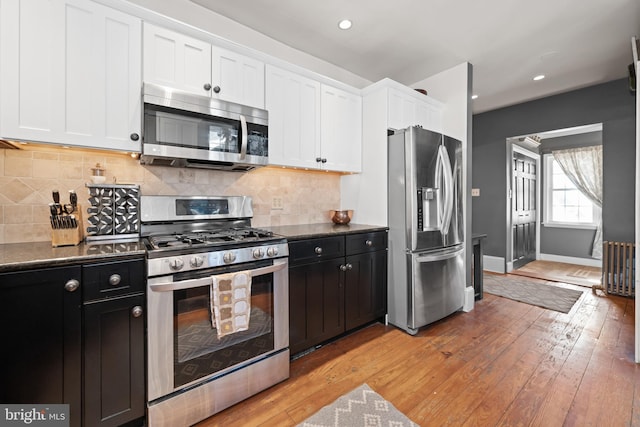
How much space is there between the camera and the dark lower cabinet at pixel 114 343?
1306 mm

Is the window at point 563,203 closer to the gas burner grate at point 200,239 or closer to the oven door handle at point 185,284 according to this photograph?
the gas burner grate at point 200,239

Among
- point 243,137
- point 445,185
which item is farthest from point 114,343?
point 445,185

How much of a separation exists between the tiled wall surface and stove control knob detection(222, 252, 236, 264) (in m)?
0.83

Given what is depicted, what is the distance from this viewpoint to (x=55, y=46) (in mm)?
1482

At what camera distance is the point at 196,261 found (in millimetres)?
1520

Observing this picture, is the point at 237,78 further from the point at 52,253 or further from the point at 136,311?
the point at 136,311

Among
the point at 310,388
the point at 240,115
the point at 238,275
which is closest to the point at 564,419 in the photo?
the point at 310,388

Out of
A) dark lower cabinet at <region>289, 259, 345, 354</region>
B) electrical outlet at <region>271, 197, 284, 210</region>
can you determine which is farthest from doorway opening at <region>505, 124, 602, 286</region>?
electrical outlet at <region>271, 197, 284, 210</region>

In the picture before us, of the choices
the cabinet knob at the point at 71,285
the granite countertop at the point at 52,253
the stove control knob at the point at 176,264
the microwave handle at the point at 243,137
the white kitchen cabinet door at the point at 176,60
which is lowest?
the cabinet knob at the point at 71,285

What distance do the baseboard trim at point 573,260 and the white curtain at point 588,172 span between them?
112 millimetres

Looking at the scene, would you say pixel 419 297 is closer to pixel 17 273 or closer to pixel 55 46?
pixel 17 273

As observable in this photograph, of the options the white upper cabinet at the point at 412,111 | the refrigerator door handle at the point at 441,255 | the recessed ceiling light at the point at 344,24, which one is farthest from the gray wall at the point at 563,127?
the recessed ceiling light at the point at 344,24

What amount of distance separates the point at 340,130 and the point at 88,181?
2083 mm

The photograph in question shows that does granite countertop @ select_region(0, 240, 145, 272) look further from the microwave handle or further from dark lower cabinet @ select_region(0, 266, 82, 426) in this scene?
the microwave handle
